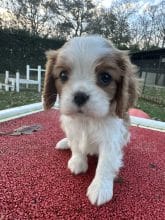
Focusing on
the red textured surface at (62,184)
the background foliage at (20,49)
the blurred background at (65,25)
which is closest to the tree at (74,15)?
the blurred background at (65,25)

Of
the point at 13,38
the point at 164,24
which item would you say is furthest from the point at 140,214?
the point at 164,24

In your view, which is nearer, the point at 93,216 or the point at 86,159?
the point at 93,216

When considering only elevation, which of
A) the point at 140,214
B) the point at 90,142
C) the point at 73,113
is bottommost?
the point at 140,214

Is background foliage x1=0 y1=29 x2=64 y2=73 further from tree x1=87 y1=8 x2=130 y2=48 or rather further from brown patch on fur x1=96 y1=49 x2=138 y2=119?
brown patch on fur x1=96 y1=49 x2=138 y2=119

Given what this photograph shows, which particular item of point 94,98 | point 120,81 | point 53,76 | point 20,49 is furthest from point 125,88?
point 20,49

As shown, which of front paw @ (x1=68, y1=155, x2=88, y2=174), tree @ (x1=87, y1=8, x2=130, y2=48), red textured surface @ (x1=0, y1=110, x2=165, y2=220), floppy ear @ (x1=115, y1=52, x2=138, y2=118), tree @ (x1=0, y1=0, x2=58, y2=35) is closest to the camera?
red textured surface @ (x1=0, y1=110, x2=165, y2=220)

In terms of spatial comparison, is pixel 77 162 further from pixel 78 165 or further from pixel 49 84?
pixel 49 84

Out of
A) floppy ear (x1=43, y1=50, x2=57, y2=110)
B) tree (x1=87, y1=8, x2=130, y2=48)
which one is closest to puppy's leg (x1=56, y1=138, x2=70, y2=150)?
floppy ear (x1=43, y1=50, x2=57, y2=110)

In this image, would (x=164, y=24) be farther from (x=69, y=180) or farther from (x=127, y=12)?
(x=69, y=180)
